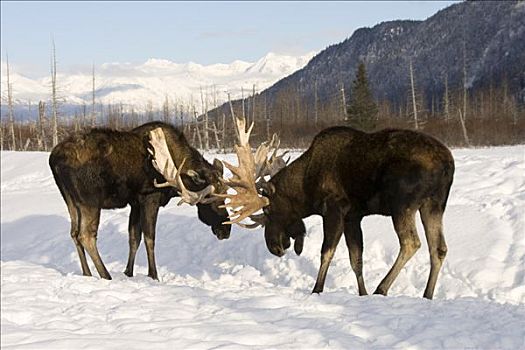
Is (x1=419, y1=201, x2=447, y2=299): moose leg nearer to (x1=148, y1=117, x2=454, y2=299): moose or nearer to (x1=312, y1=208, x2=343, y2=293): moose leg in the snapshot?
(x1=148, y1=117, x2=454, y2=299): moose

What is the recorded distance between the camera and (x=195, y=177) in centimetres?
979

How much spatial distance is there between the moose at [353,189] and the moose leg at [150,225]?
4.48 ft

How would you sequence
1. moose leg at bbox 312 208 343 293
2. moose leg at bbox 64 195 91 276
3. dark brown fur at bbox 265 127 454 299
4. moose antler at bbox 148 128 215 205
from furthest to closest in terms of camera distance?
moose antler at bbox 148 128 215 205, moose leg at bbox 64 195 91 276, moose leg at bbox 312 208 343 293, dark brown fur at bbox 265 127 454 299

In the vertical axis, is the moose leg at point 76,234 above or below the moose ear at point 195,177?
below

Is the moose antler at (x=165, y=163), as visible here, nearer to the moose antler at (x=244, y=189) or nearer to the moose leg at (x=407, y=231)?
the moose antler at (x=244, y=189)

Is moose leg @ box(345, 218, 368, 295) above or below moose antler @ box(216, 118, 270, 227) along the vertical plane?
below

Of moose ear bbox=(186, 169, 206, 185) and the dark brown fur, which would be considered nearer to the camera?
the dark brown fur

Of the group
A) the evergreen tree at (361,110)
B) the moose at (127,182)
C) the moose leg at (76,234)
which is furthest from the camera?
the evergreen tree at (361,110)

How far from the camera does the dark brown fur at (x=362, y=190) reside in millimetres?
7230

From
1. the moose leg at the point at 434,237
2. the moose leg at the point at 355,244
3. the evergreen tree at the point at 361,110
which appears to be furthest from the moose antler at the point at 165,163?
the evergreen tree at the point at 361,110

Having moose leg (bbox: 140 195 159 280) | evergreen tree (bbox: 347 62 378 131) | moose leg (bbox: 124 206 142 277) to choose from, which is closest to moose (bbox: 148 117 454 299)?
moose leg (bbox: 140 195 159 280)

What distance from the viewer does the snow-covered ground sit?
214 inches

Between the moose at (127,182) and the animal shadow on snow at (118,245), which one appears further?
the animal shadow on snow at (118,245)

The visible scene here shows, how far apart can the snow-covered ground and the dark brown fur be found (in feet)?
2.79
